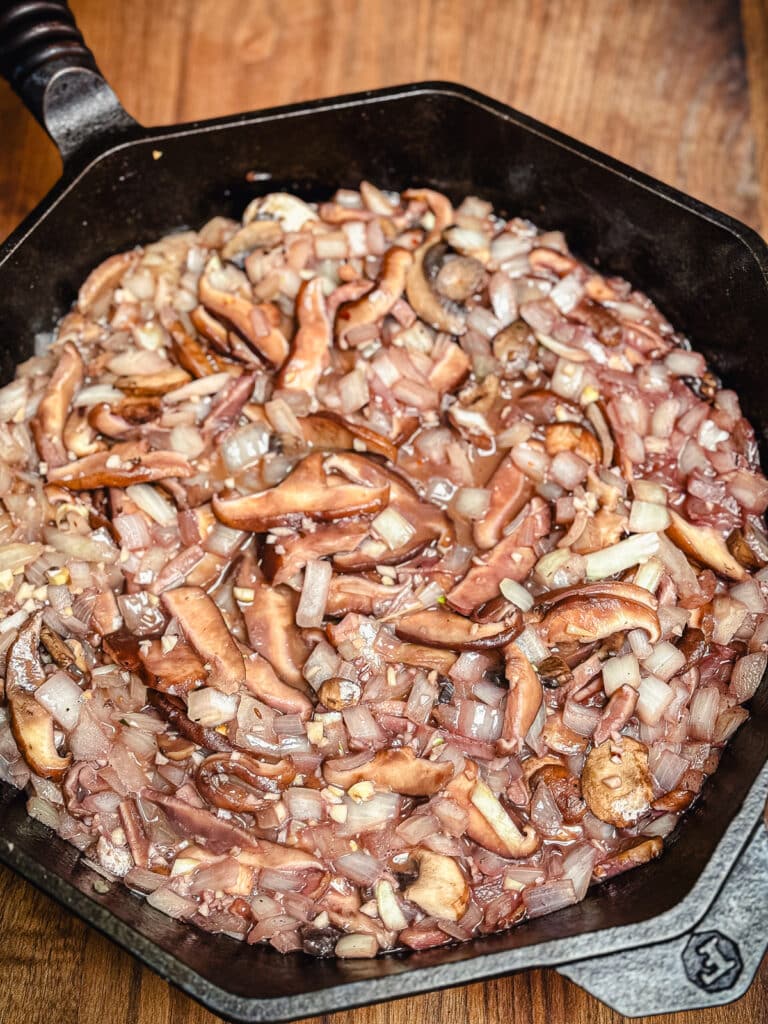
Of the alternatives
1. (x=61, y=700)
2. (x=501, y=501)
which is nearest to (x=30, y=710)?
(x=61, y=700)

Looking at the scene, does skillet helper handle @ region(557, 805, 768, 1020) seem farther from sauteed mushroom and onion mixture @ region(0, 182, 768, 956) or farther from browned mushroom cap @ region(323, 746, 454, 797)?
browned mushroom cap @ region(323, 746, 454, 797)

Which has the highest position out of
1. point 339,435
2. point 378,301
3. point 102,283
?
point 378,301

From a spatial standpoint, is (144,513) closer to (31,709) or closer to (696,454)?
(31,709)

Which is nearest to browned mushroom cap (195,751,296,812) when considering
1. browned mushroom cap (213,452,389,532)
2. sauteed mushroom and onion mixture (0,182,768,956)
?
sauteed mushroom and onion mixture (0,182,768,956)

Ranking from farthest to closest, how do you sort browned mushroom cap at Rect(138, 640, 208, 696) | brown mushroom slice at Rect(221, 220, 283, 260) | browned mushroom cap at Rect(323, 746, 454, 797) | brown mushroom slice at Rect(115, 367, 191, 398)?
1. brown mushroom slice at Rect(221, 220, 283, 260)
2. brown mushroom slice at Rect(115, 367, 191, 398)
3. browned mushroom cap at Rect(138, 640, 208, 696)
4. browned mushroom cap at Rect(323, 746, 454, 797)

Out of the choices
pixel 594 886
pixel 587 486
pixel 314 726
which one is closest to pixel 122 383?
pixel 314 726

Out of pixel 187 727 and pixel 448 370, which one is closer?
pixel 187 727

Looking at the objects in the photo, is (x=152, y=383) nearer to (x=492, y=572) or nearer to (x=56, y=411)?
(x=56, y=411)
